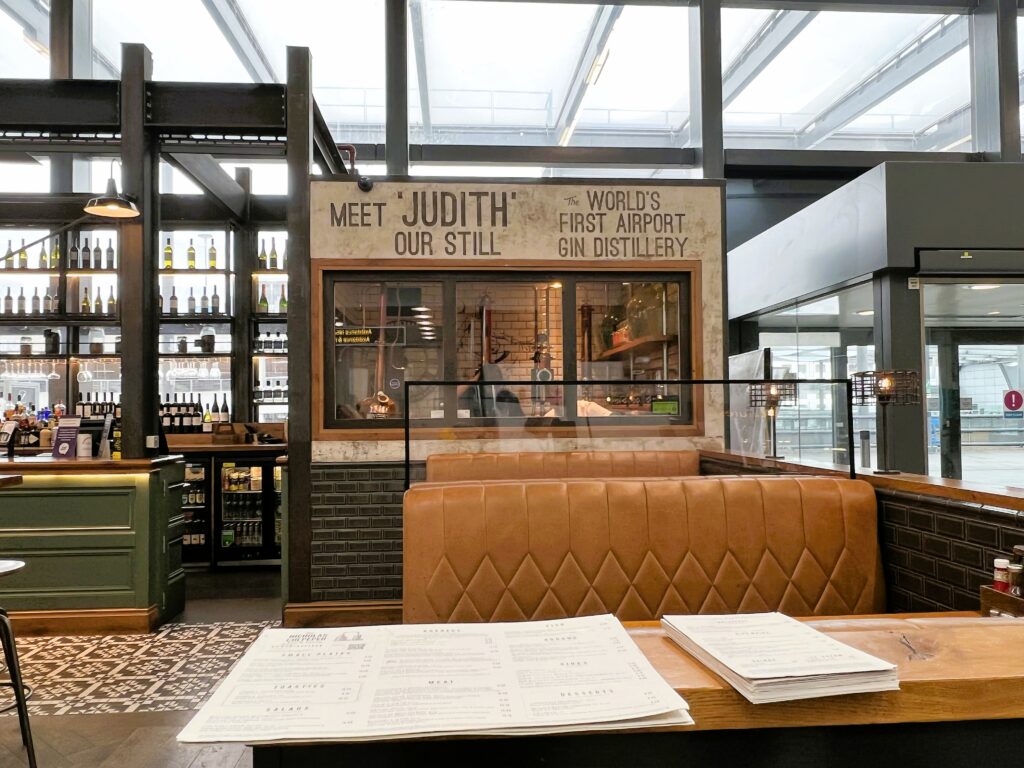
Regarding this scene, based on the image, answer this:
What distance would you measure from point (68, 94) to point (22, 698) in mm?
3720

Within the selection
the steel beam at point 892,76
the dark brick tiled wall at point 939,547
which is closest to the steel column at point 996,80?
the steel beam at point 892,76

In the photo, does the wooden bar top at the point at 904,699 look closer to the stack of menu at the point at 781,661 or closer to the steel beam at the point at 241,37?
the stack of menu at the point at 781,661

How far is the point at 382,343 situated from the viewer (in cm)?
462

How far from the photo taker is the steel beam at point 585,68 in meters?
6.69

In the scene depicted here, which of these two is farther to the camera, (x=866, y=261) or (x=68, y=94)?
(x=866, y=261)

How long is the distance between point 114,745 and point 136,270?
279cm

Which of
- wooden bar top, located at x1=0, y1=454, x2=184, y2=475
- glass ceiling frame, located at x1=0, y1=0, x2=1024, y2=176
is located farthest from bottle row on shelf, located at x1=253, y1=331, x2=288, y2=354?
wooden bar top, located at x1=0, y1=454, x2=184, y2=475

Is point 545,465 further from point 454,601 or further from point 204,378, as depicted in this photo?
point 204,378

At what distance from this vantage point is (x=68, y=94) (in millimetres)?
4164

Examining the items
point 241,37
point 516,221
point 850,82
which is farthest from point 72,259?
point 850,82

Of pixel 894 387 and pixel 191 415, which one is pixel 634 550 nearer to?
pixel 894 387

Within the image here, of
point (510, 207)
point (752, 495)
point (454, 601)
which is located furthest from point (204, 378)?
point (752, 495)

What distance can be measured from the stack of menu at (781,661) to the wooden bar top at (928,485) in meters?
1.25

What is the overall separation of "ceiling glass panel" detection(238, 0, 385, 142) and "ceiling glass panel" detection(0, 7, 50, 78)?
80.7 inches
